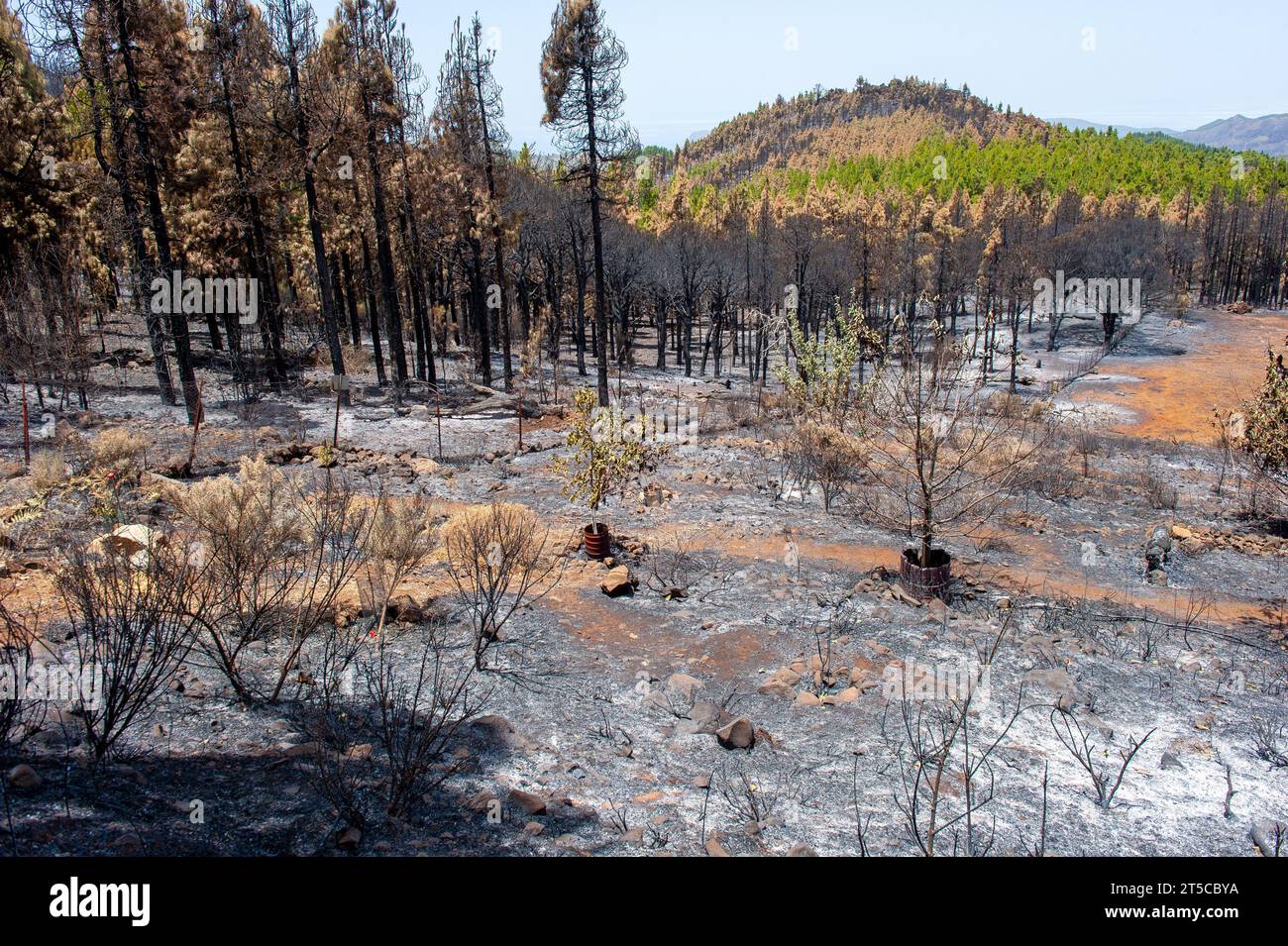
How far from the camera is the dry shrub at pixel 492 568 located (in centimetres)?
851

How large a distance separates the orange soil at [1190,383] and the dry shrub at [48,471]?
33.2 meters

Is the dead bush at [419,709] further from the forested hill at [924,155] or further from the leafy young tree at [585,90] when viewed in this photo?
the forested hill at [924,155]

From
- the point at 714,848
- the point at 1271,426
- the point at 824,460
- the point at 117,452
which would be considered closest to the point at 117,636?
the point at 714,848

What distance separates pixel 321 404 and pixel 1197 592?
2217 cm

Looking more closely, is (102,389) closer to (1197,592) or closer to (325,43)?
(325,43)

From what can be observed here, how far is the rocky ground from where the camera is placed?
204 inches

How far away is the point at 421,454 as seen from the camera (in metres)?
18.8

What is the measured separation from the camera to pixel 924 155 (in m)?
119

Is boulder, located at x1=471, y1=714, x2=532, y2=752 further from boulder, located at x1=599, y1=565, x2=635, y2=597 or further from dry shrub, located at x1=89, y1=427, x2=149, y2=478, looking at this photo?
dry shrub, located at x1=89, y1=427, x2=149, y2=478

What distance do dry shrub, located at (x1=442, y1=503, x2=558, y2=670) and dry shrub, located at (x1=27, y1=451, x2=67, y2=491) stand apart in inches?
245

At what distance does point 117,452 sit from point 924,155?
127 m

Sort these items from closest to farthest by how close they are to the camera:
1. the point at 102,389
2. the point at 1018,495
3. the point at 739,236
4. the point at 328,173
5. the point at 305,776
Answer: the point at 305,776, the point at 1018,495, the point at 102,389, the point at 328,173, the point at 739,236

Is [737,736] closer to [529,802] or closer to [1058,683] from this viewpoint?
[529,802]

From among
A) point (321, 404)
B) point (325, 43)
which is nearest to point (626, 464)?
point (321, 404)
